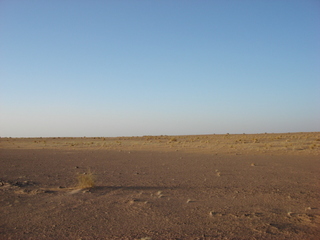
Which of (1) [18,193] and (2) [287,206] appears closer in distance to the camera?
(2) [287,206]

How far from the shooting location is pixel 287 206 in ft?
24.0

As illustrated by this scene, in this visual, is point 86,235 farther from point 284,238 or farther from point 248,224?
point 284,238

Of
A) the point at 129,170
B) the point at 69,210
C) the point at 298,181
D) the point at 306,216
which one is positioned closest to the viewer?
the point at 306,216

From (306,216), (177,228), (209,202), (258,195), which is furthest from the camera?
(258,195)

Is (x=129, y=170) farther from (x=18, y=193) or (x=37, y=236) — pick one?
(x=37, y=236)

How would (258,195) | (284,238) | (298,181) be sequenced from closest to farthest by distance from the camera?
(284,238)
(258,195)
(298,181)

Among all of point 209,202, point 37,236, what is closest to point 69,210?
point 37,236

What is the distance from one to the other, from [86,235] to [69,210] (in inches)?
73.0

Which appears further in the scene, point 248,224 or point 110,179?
point 110,179

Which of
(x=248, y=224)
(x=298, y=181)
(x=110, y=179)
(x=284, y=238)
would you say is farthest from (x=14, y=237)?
Answer: (x=298, y=181)

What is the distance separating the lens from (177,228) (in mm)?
5762

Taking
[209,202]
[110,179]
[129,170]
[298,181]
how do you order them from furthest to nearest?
[129,170] < [110,179] < [298,181] < [209,202]

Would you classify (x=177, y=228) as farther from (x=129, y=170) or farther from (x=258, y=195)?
(x=129, y=170)

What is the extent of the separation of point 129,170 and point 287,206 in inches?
332
